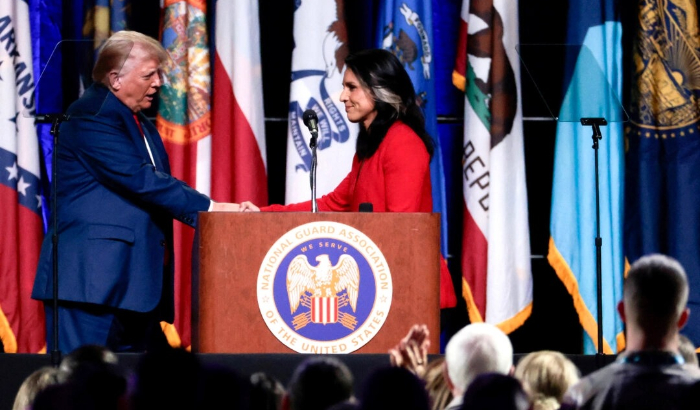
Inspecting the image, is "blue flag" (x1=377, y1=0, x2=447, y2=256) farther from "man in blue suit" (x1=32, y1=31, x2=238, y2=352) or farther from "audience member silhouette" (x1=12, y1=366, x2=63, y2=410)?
"audience member silhouette" (x1=12, y1=366, x2=63, y2=410)

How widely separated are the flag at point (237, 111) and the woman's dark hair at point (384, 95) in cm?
141

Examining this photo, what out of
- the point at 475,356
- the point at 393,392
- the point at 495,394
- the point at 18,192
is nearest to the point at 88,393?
the point at 393,392

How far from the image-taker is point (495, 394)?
1.63 m

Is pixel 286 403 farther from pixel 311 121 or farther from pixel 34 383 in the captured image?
pixel 311 121

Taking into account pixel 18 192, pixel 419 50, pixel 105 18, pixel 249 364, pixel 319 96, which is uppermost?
pixel 105 18

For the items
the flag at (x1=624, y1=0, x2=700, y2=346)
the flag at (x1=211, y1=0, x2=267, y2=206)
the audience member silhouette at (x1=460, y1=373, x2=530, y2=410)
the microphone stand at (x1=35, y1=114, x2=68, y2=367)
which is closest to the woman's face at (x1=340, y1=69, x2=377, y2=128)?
the microphone stand at (x1=35, y1=114, x2=68, y2=367)

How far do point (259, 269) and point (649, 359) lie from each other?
6.46 feet

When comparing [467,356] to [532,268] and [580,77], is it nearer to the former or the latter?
[580,77]

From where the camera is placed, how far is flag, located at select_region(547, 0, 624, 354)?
18.6ft

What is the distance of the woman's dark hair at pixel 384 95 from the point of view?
4398mm

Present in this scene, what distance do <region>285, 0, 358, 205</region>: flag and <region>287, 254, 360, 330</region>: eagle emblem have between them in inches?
76.3

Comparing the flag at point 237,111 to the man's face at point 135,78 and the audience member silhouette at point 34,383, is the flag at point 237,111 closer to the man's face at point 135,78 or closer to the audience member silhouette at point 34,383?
the man's face at point 135,78

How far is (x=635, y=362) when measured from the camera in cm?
195

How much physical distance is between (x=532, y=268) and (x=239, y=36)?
6.97 feet
